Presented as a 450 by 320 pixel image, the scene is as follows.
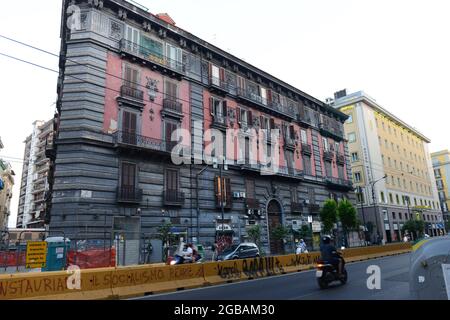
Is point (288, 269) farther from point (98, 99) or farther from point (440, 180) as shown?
point (440, 180)

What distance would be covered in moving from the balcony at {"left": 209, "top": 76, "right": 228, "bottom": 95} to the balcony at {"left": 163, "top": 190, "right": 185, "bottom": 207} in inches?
385

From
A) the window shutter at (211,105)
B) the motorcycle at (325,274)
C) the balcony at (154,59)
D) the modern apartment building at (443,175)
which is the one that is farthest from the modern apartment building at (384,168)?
the motorcycle at (325,274)

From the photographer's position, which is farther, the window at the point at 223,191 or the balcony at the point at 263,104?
the balcony at the point at 263,104

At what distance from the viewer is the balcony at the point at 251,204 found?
28.8 m

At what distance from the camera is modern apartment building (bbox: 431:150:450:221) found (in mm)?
92312

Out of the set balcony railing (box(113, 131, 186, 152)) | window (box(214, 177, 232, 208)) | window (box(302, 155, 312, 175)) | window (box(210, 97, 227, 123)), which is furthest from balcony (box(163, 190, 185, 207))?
window (box(302, 155, 312, 175))

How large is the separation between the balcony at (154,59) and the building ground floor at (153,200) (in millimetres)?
6729

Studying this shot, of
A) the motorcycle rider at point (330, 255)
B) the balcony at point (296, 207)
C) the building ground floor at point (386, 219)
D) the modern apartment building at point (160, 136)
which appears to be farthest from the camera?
A: the building ground floor at point (386, 219)

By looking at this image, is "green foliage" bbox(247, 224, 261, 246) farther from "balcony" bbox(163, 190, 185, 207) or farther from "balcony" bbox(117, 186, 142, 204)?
"balcony" bbox(117, 186, 142, 204)

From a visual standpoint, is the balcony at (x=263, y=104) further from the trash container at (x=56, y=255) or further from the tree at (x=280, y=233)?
the trash container at (x=56, y=255)

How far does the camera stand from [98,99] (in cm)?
2142
